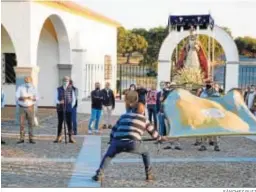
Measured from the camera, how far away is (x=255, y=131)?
9094mm

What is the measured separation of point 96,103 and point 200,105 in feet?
14.6

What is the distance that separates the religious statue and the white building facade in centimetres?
381

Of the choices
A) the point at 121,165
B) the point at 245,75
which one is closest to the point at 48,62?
the point at 245,75

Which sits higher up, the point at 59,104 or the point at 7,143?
the point at 59,104

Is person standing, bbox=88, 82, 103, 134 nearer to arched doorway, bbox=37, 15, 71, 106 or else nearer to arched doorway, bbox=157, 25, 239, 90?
arched doorway, bbox=157, 25, 239, 90

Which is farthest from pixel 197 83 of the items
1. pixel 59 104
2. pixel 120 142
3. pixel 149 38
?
pixel 149 38

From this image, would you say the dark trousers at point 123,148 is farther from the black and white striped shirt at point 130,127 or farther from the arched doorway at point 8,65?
the arched doorway at point 8,65

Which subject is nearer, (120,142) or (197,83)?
(120,142)

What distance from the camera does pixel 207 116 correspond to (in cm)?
938

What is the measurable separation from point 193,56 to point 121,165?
1094 centimetres

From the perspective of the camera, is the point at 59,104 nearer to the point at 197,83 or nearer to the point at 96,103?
the point at 96,103

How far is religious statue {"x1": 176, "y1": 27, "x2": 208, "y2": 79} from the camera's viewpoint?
18.9 meters

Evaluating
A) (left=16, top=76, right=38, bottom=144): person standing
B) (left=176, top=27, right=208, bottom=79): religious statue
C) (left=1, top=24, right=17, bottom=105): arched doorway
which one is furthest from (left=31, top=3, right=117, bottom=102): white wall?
(left=176, top=27, right=208, bottom=79): religious statue

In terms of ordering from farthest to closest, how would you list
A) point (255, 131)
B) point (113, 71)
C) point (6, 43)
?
point (113, 71), point (6, 43), point (255, 131)
